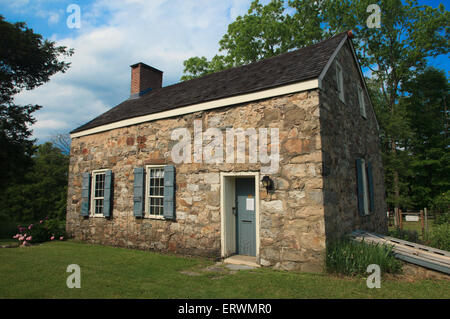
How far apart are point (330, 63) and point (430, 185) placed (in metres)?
21.9

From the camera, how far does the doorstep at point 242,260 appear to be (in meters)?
6.38

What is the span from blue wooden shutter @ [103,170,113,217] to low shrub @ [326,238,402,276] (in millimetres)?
7084

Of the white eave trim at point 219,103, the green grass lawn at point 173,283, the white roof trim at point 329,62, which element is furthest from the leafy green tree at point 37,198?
the white roof trim at point 329,62

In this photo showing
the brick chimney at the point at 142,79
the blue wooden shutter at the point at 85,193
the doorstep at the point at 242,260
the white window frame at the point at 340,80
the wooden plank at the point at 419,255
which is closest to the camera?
the wooden plank at the point at 419,255

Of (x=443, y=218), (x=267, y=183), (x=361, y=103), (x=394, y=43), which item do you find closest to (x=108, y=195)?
(x=267, y=183)

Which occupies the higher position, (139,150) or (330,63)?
(330,63)

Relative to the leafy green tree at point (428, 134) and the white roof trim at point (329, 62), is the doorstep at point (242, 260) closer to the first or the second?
the white roof trim at point (329, 62)

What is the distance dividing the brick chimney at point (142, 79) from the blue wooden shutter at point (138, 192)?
611 centimetres

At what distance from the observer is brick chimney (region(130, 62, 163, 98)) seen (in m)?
13.5

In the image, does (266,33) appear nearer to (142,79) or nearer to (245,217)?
(142,79)

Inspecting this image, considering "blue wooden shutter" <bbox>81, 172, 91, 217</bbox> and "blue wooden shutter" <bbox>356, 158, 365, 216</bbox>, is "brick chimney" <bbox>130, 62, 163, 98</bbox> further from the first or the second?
"blue wooden shutter" <bbox>356, 158, 365, 216</bbox>

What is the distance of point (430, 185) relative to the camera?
22.8 metres
